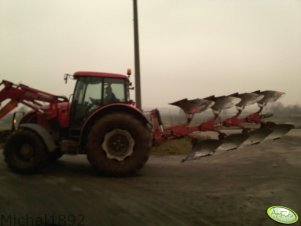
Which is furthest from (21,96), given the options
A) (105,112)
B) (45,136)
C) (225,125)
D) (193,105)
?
(225,125)

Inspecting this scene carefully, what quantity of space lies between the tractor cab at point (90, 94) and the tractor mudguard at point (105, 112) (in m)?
0.36

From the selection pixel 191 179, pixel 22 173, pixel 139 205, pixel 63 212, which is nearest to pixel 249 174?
pixel 191 179

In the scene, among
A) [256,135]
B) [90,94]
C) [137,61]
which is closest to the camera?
[90,94]

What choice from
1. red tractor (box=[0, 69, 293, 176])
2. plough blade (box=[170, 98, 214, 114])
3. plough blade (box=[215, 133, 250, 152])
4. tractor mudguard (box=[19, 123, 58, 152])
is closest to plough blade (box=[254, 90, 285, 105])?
red tractor (box=[0, 69, 293, 176])

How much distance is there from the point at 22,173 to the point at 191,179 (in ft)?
11.3

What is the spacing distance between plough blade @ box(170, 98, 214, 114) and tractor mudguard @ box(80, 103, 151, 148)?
116cm

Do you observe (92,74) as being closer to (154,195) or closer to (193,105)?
(193,105)

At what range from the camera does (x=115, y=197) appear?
5027 mm

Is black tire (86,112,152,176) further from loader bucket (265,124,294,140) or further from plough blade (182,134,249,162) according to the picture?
loader bucket (265,124,294,140)

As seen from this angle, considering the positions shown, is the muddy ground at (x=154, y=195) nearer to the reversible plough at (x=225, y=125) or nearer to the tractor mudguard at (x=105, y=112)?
the reversible plough at (x=225, y=125)

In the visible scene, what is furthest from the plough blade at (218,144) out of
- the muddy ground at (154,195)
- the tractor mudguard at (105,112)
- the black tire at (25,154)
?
the black tire at (25,154)

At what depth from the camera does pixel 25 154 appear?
6.54 metres

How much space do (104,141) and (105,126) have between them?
31 centimetres

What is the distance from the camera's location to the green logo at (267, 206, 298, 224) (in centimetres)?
414
